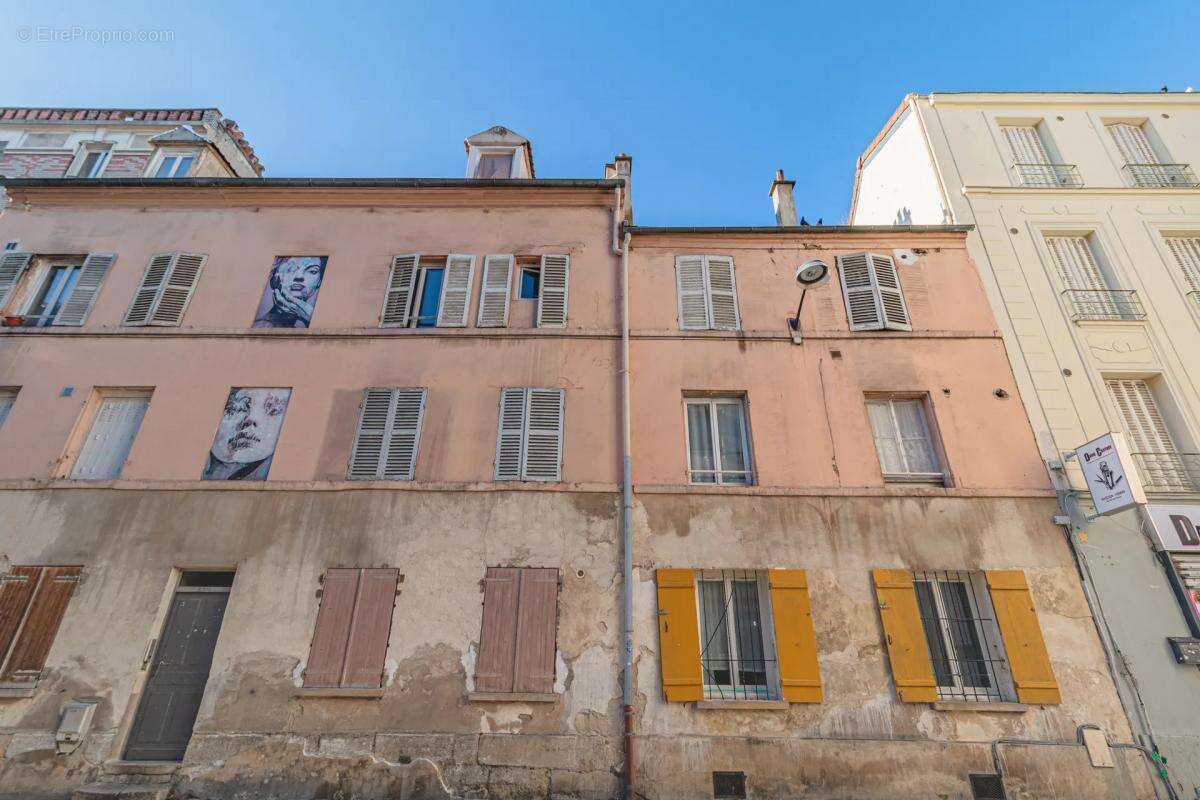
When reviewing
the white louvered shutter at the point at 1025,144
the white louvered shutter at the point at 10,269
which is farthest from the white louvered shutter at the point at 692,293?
the white louvered shutter at the point at 10,269

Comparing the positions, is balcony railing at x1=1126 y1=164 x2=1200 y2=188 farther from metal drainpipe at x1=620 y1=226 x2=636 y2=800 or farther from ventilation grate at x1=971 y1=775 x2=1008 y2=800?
ventilation grate at x1=971 y1=775 x2=1008 y2=800

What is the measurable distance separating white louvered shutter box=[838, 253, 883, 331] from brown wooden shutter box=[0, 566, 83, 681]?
1176 cm

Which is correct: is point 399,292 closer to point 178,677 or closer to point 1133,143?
point 178,677

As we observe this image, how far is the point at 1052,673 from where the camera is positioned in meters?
7.33

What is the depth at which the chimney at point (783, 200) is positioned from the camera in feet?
40.2

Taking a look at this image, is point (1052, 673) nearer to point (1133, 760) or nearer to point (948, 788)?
point (1133, 760)

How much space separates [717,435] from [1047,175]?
345 inches

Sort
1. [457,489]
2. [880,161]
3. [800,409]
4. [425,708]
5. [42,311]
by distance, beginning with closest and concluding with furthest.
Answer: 1. [425,708]
2. [457,489]
3. [800,409]
4. [42,311]
5. [880,161]

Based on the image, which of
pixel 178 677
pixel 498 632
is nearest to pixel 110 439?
pixel 178 677

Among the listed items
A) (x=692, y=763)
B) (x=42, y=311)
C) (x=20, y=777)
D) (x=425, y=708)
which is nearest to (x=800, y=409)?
(x=692, y=763)

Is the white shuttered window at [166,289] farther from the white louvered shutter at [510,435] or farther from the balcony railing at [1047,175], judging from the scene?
the balcony railing at [1047,175]

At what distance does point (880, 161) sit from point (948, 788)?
41.8 ft

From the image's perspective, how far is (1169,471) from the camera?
28.4 ft

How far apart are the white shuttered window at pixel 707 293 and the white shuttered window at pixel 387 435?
445 centimetres
